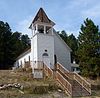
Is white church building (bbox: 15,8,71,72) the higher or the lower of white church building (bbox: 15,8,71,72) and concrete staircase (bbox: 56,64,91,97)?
the higher

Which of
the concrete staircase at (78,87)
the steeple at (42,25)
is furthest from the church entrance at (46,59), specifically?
the concrete staircase at (78,87)

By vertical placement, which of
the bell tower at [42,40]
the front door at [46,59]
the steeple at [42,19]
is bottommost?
the front door at [46,59]

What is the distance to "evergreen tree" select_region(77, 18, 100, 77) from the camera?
36.0 m

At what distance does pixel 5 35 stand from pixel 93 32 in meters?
32.8

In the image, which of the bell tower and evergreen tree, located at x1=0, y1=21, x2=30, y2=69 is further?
evergreen tree, located at x1=0, y1=21, x2=30, y2=69

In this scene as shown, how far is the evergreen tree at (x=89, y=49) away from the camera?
36031 millimetres

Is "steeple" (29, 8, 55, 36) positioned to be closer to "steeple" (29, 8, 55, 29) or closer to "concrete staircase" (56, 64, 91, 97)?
"steeple" (29, 8, 55, 29)

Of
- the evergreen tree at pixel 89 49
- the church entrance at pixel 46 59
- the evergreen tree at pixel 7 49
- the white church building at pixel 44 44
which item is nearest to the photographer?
the evergreen tree at pixel 89 49

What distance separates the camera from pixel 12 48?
65.4 meters

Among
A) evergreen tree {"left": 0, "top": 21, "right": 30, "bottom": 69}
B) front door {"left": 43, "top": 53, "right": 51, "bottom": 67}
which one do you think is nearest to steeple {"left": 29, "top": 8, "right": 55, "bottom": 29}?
front door {"left": 43, "top": 53, "right": 51, "bottom": 67}

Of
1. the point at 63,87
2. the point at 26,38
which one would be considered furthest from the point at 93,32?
the point at 26,38

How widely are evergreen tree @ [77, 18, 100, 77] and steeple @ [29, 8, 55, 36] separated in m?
5.24

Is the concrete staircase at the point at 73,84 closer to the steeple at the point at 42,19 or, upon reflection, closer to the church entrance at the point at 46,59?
the church entrance at the point at 46,59

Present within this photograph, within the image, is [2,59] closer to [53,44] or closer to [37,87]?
[53,44]
